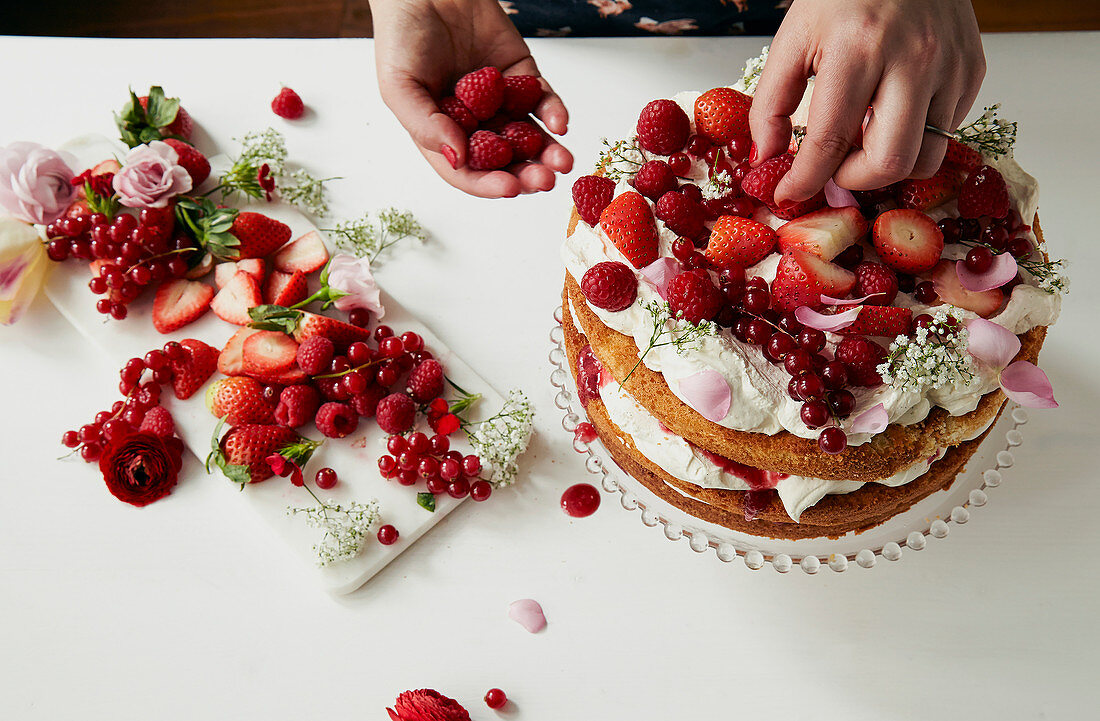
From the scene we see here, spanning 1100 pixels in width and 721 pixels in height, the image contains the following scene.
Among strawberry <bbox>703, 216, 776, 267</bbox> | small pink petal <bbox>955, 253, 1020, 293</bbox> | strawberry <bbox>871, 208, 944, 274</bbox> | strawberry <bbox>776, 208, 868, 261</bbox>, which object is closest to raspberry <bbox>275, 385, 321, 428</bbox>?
strawberry <bbox>703, 216, 776, 267</bbox>

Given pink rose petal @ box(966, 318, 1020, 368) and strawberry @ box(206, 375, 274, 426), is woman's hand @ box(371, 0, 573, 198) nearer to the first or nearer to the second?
strawberry @ box(206, 375, 274, 426)

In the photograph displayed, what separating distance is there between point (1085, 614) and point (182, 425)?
5.67 ft

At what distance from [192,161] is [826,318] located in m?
1.44

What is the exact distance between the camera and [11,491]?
166 centimetres

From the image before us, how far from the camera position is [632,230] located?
1.31 meters

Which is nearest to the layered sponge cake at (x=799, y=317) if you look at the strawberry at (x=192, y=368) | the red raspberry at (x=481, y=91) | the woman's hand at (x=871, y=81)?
the woman's hand at (x=871, y=81)

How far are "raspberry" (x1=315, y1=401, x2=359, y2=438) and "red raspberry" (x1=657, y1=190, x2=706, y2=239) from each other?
2.39 feet

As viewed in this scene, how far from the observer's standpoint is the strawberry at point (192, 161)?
190 cm

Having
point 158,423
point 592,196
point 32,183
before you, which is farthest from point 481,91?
point 32,183

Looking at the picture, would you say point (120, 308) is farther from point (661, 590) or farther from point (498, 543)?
point (661, 590)

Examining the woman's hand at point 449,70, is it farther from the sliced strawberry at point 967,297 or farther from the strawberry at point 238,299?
the sliced strawberry at point 967,297

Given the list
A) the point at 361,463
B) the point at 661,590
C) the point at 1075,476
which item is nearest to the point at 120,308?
→ the point at 361,463

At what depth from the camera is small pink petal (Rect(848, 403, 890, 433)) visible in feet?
3.89

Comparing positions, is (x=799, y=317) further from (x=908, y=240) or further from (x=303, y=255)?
(x=303, y=255)
